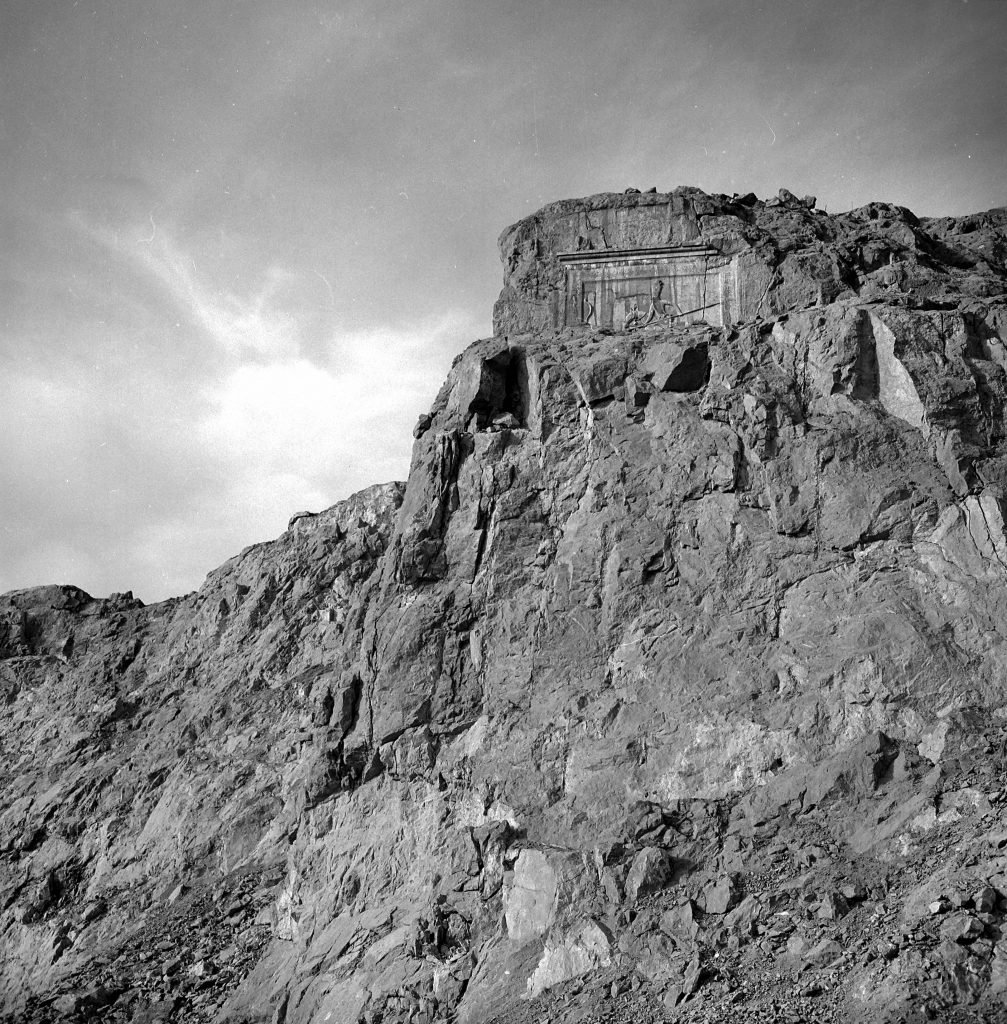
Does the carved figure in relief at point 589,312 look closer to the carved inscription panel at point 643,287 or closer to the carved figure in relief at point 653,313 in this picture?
the carved inscription panel at point 643,287

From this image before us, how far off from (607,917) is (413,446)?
1598cm

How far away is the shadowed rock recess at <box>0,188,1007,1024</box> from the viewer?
21688 mm

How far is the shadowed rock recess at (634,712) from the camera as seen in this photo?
21688mm

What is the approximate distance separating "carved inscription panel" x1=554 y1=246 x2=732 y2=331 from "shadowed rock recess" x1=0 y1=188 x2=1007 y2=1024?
11 cm

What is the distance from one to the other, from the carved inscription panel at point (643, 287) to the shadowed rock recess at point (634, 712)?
0.35 ft

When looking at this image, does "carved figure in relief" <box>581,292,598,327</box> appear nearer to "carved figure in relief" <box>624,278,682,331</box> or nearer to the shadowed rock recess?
the shadowed rock recess

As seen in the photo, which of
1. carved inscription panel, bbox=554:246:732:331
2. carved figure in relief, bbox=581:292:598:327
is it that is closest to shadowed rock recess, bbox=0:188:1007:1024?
carved inscription panel, bbox=554:246:732:331

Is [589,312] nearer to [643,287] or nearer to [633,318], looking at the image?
[633,318]

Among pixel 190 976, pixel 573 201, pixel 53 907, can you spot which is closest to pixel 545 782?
pixel 190 976

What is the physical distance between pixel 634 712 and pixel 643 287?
14.9 m

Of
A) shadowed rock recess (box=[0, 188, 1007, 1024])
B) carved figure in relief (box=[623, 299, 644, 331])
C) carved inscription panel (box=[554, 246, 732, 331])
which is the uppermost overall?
carved inscription panel (box=[554, 246, 732, 331])

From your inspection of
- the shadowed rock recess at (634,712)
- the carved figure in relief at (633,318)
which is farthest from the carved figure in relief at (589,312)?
the carved figure in relief at (633,318)

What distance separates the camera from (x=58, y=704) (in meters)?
42.8

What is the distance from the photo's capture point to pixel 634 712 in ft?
86.0
